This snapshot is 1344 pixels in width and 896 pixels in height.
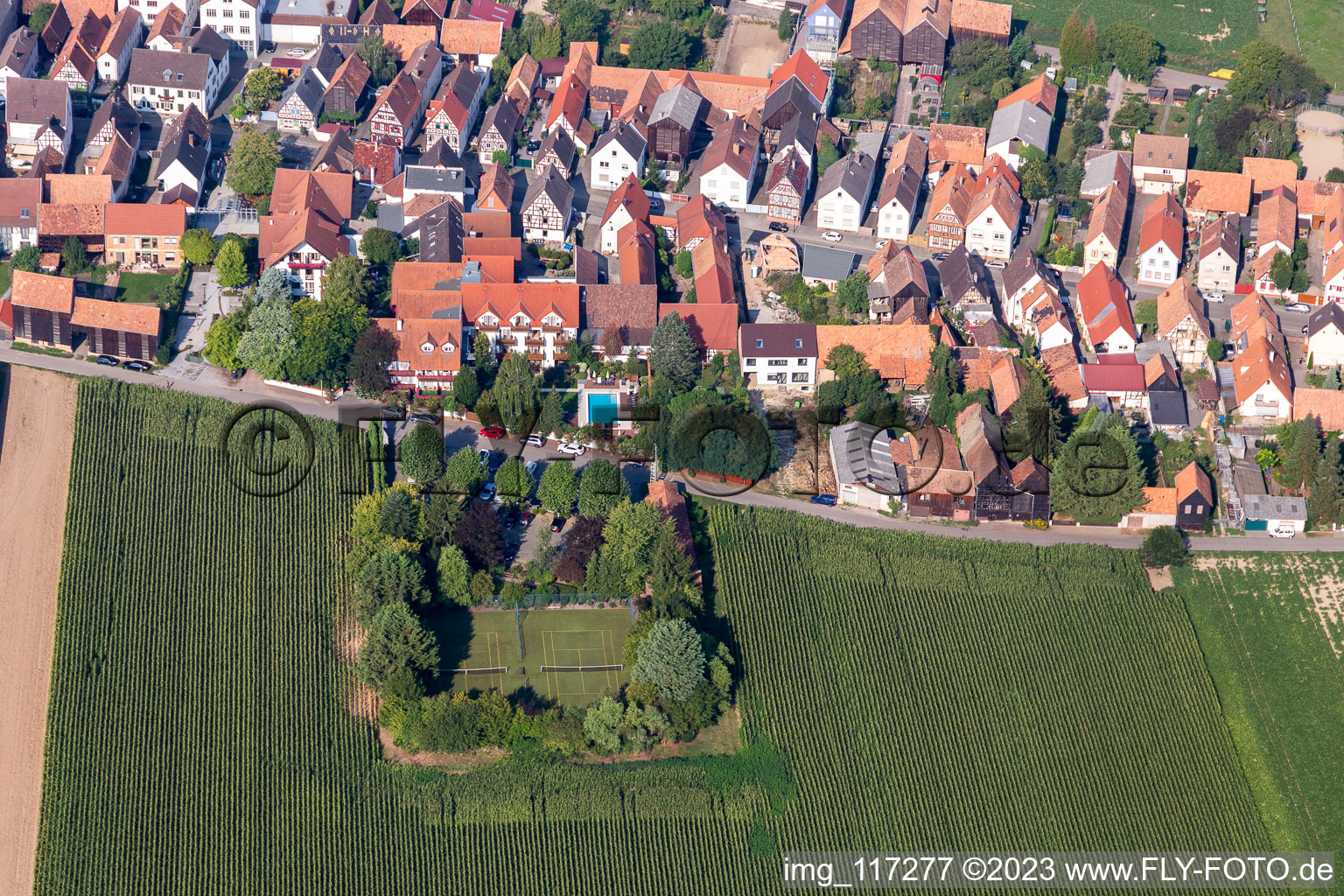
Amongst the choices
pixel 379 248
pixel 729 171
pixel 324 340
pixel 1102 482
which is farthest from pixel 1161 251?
pixel 324 340

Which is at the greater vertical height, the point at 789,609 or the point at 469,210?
the point at 469,210

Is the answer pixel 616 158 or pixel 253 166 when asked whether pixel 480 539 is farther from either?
pixel 616 158

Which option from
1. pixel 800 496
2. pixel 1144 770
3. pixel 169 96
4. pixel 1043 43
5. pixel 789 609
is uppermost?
pixel 1043 43

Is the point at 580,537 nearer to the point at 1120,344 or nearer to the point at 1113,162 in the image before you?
the point at 1120,344

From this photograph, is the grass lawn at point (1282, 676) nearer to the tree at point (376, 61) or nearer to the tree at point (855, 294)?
the tree at point (855, 294)

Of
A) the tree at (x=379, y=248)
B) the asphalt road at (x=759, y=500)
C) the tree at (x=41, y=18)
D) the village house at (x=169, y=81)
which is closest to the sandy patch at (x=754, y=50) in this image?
the tree at (x=379, y=248)

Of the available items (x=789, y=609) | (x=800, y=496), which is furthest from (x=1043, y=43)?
(x=789, y=609)
